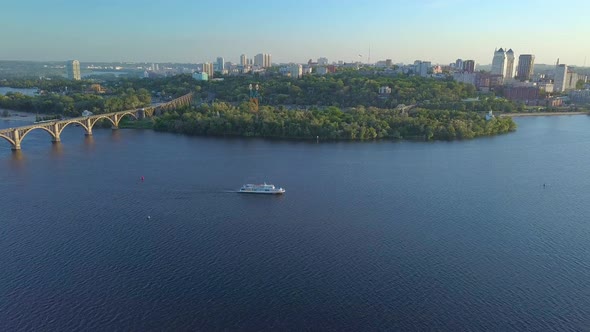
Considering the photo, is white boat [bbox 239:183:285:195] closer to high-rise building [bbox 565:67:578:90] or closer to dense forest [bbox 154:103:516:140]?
dense forest [bbox 154:103:516:140]

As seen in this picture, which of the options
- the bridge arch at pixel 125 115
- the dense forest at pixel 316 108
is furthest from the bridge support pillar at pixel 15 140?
→ the dense forest at pixel 316 108

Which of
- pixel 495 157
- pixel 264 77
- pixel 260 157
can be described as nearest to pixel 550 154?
pixel 495 157

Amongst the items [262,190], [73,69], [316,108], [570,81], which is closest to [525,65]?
[570,81]

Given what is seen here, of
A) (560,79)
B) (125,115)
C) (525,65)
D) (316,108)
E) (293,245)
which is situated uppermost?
(525,65)

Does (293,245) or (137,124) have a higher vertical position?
(137,124)

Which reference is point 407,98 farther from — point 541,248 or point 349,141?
point 541,248

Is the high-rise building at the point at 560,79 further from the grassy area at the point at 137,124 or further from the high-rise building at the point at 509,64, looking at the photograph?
the grassy area at the point at 137,124

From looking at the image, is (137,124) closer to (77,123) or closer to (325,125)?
(77,123)
